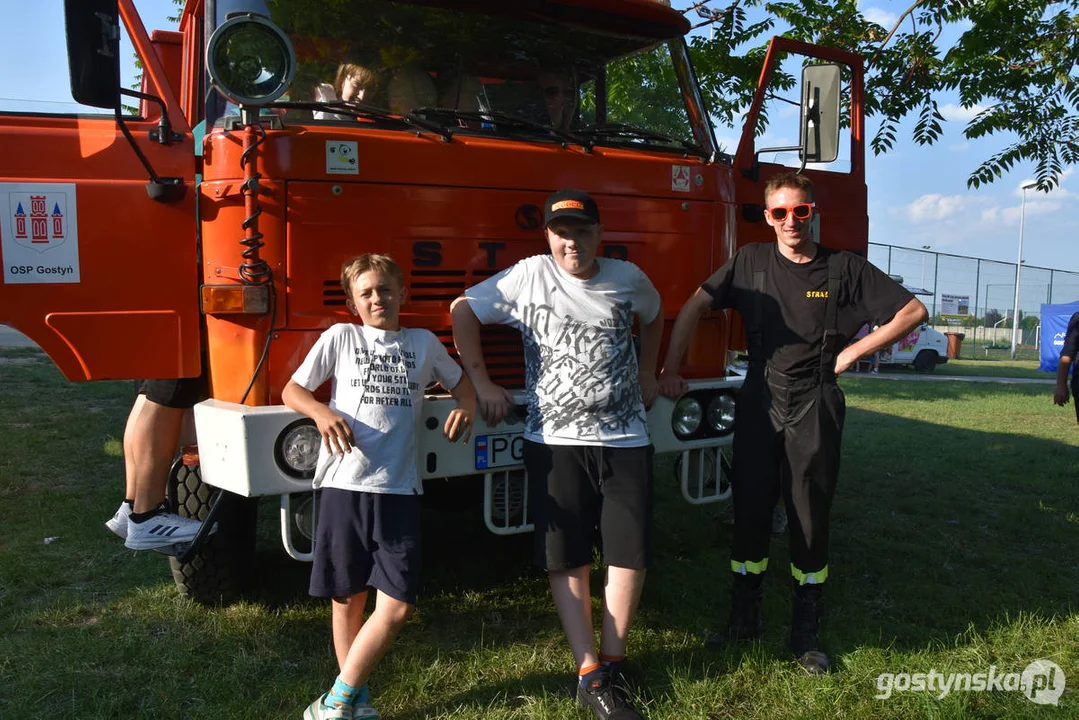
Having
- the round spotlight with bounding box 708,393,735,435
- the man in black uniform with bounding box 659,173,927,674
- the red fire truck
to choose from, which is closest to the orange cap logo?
the red fire truck

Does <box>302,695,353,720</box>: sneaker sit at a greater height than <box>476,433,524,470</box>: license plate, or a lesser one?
lesser

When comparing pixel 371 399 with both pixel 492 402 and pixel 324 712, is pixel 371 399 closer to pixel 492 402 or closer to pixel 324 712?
pixel 492 402

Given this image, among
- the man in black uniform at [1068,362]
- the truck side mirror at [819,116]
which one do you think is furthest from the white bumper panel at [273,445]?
the man in black uniform at [1068,362]

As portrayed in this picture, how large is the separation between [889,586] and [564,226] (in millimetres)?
2632

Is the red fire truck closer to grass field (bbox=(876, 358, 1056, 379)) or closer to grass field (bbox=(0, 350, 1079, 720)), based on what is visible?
grass field (bbox=(0, 350, 1079, 720))

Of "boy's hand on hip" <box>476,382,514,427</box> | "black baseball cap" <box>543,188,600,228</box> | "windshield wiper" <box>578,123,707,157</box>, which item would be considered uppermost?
"windshield wiper" <box>578,123,707,157</box>

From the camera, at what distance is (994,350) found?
30859 mm

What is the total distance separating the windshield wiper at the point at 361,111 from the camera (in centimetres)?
326

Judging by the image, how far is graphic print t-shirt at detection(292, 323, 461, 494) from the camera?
2871 mm

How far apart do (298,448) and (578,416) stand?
0.99m

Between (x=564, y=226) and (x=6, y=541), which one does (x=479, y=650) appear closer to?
(x=564, y=226)

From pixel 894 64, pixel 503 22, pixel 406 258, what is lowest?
pixel 406 258

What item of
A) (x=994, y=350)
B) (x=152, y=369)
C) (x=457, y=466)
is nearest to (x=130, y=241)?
(x=152, y=369)

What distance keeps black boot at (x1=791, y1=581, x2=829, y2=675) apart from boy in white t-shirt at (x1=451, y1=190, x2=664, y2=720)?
0.79m
